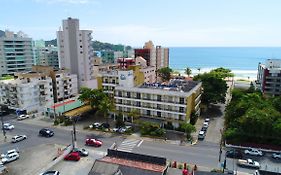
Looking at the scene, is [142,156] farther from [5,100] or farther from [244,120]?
[5,100]

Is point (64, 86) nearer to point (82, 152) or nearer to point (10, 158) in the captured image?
point (10, 158)

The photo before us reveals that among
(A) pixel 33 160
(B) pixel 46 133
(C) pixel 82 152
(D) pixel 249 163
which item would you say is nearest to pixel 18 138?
(B) pixel 46 133

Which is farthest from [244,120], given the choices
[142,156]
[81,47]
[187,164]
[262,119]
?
[81,47]

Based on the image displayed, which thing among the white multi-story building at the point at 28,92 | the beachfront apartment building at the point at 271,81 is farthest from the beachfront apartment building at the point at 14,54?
the beachfront apartment building at the point at 271,81

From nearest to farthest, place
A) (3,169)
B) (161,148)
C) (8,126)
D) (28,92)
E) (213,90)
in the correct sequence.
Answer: (3,169) → (161,148) → (8,126) → (213,90) → (28,92)

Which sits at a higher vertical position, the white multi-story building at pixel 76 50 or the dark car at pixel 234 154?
the white multi-story building at pixel 76 50

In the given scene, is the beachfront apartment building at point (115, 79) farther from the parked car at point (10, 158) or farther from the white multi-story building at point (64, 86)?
the parked car at point (10, 158)
